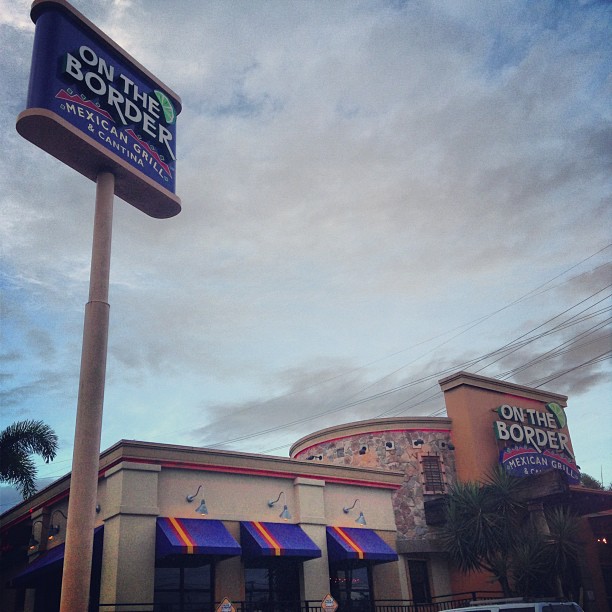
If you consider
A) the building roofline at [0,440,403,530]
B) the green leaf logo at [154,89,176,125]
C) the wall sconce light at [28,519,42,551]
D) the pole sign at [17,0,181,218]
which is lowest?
the wall sconce light at [28,519,42,551]

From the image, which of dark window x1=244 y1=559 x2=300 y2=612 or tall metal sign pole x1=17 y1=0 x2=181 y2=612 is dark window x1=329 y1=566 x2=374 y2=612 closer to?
dark window x1=244 y1=559 x2=300 y2=612

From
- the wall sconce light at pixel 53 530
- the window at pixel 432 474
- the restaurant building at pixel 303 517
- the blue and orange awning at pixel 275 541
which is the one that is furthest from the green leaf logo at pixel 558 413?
the wall sconce light at pixel 53 530

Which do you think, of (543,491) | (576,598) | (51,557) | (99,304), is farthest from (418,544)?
(99,304)

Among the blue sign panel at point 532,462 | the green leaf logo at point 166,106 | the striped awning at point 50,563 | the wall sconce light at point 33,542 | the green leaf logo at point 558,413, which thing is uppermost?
the green leaf logo at point 166,106

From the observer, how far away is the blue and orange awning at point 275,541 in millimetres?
20172

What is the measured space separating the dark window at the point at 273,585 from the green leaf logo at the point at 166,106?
50.4ft

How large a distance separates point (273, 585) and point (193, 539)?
437 cm

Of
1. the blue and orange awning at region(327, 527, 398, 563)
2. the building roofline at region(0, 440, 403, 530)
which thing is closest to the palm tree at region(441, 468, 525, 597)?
the building roofline at region(0, 440, 403, 530)

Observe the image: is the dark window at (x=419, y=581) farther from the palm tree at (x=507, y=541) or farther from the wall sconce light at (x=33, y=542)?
the wall sconce light at (x=33, y=542)

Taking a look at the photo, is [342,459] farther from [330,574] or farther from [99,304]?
[99,304]

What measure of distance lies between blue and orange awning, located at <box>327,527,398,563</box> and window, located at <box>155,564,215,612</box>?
4.62m

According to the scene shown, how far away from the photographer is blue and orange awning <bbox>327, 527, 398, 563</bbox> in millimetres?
22297

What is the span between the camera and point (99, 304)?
17.8m

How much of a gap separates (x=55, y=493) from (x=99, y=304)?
10270 mm
